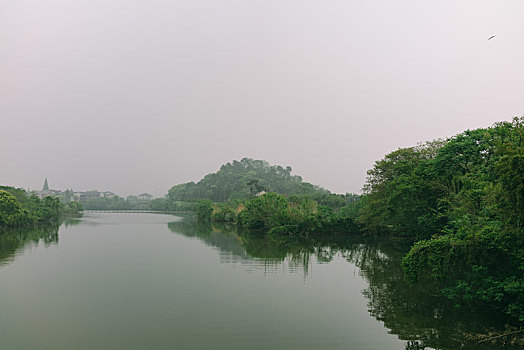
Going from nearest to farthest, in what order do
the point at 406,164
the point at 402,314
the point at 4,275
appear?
the point at 402,314
the point at 4,275
the point at 406,164

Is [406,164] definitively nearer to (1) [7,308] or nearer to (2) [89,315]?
(2) [89,315]

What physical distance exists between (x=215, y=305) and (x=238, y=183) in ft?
292

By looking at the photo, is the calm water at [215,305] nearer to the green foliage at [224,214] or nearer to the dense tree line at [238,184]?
the green foliage at [224,214]

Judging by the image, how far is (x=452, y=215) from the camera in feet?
49.5

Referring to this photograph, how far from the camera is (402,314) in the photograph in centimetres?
1076

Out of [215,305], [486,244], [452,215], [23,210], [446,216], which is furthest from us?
[23,210]

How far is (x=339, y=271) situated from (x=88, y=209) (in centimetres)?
10847

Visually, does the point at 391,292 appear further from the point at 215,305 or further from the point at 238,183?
the point at 238,183

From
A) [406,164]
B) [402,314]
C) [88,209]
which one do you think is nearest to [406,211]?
[406,164]

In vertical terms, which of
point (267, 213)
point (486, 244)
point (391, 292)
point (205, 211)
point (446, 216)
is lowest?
point (391, 292)

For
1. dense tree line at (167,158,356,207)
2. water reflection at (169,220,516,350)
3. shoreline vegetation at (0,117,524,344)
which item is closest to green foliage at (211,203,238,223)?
shoreline vegetation at (0,117,524,344)

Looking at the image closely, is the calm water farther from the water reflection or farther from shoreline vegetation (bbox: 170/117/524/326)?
shoreline vegetation (bbox: 170/117/524/326)

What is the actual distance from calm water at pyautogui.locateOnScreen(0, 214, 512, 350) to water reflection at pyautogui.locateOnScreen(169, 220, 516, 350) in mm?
56

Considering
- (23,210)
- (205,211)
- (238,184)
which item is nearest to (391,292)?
(23,210)
